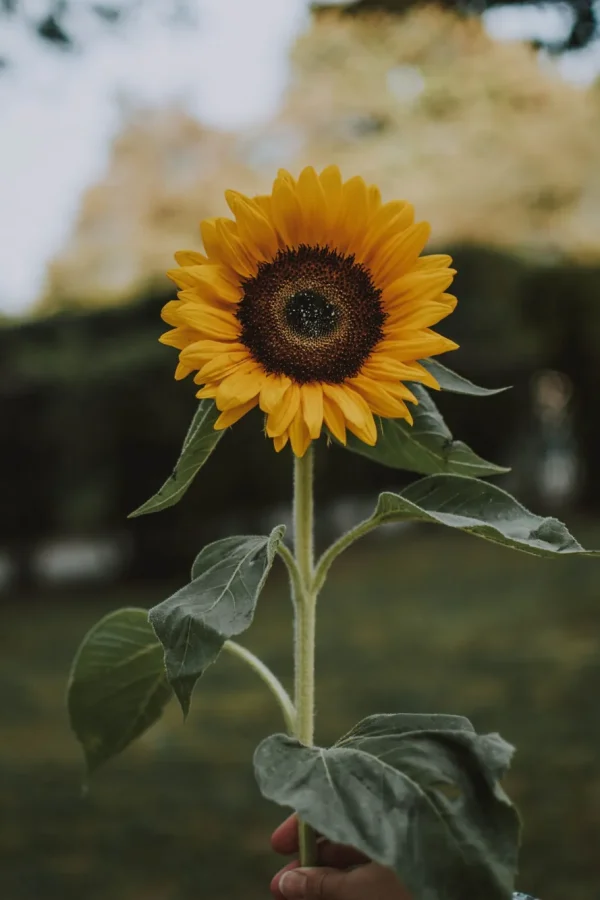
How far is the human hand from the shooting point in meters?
1.02

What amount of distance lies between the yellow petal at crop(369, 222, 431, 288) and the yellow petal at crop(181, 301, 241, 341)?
0.17 metres

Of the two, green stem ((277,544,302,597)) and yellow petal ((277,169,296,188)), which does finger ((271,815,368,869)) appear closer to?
green stem ((277,544,302,597))

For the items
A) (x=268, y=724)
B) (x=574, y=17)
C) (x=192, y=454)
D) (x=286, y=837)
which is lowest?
(x=268, y=724)

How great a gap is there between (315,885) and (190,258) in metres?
0.67

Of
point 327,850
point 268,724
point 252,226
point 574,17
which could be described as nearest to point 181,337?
point 252,226

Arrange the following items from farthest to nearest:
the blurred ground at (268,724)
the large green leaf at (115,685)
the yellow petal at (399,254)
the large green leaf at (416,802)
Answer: the blurred ground at (268,724) → the large green leaf at (115,685) → the yellow petal at (399,254) → the large green leaf at (416,802)

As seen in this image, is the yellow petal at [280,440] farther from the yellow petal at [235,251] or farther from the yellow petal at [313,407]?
the yellow petal at [235,251]

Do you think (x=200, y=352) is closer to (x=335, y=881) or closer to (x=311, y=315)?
(x=311, y=315)

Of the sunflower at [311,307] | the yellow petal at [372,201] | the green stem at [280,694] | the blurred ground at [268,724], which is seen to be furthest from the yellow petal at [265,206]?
the blurred ground at [268,724]

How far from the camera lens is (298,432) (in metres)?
1.07

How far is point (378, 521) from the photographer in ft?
3.78

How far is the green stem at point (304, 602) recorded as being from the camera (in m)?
1.14

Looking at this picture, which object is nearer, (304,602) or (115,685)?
(304,602)

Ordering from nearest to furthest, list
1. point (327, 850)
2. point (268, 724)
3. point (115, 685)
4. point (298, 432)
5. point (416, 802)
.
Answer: point (416, 802) → point (298, 432) → point (327, 850) → point (115, 685) → point (268, 724)
